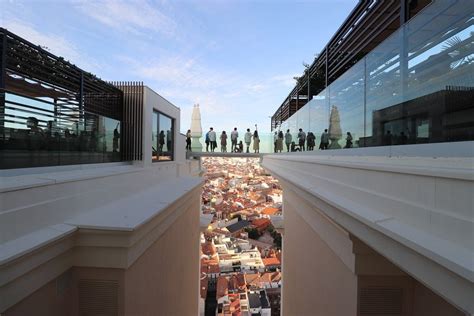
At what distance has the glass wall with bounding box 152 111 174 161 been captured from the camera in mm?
9797

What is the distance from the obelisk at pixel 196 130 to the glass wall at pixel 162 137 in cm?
636

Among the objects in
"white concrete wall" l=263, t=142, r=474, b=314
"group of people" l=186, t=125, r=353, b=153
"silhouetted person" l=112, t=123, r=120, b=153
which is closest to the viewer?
"white concrete wall" l=263, t=142, r=474, b=314

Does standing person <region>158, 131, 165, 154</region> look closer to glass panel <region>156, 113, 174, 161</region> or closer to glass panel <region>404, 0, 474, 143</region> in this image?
glass panel <region>156, 113, 174, 161</region>

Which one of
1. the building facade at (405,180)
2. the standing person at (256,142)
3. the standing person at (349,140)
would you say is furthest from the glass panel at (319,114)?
the standing person at (256,142)

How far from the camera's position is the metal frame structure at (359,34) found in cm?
712

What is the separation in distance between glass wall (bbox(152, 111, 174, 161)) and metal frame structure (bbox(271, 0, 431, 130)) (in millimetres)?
6798

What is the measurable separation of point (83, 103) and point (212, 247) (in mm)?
25918

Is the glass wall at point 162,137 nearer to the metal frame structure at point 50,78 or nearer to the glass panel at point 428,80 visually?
the metal frame structure at point 50,78

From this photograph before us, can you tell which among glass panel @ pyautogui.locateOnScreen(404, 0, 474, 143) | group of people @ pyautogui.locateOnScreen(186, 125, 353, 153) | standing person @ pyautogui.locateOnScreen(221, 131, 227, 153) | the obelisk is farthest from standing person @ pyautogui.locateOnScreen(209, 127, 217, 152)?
glass panel @ pyautogui.locateOnScreen(404, 0, 474, 143)

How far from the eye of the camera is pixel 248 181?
68.6 m

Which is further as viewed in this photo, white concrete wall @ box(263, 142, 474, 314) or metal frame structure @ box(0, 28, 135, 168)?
metal frame structure @ box(0, 28, 135, 168)

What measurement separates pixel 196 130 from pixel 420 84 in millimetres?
17459

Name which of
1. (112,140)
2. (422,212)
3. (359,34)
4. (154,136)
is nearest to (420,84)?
(422,212)

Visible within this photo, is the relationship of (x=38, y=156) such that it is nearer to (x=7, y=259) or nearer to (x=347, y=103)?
(x=7, y=259)
